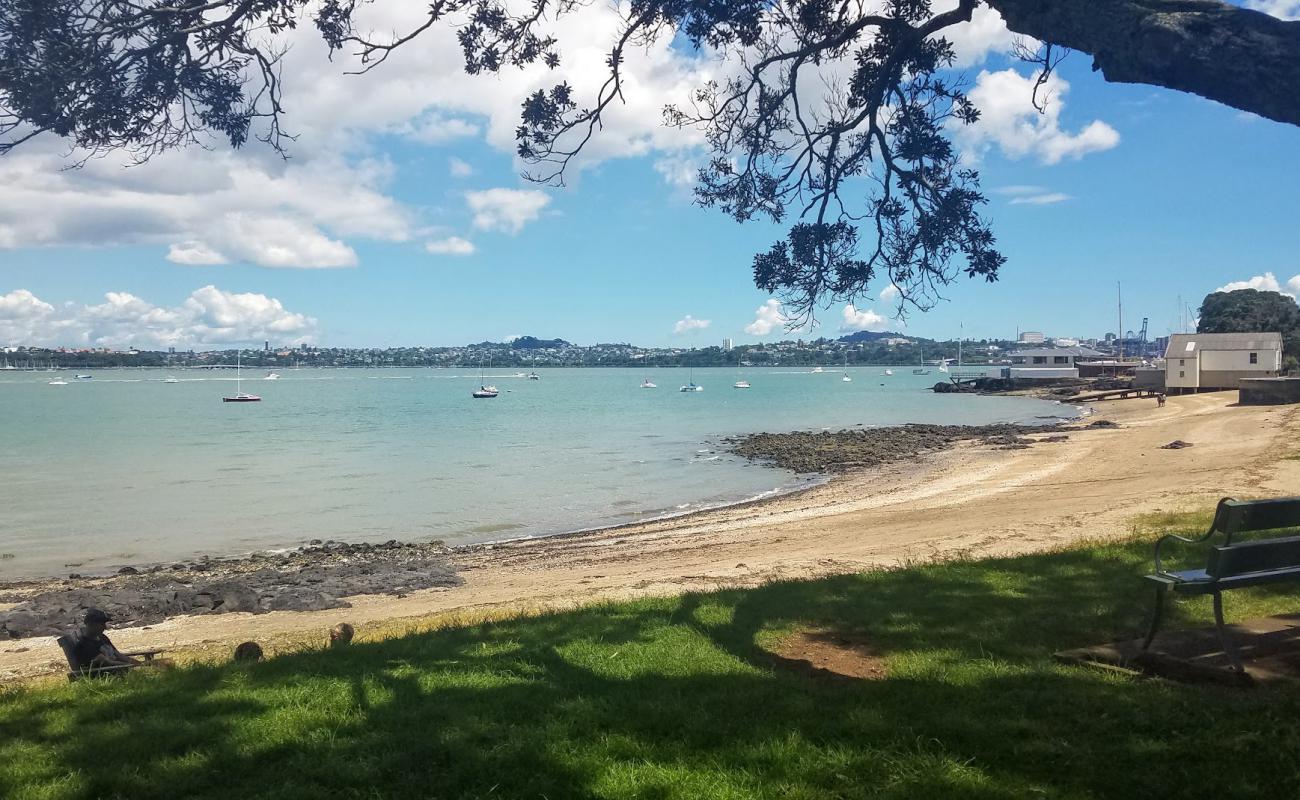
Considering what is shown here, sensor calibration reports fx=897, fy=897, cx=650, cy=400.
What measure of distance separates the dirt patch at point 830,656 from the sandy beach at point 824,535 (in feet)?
15.4

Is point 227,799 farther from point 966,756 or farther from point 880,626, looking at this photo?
point 880,626

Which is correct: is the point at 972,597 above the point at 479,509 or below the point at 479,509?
above

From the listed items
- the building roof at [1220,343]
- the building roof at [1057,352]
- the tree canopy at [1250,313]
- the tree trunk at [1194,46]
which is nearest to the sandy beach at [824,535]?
the tree trunk at [1194,46]

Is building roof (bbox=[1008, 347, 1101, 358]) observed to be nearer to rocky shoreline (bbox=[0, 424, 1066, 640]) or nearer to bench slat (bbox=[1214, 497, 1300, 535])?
rocky shoreline (bbox=[0, 424, 1066, 640])

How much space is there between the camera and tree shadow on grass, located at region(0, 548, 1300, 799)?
12.8 feet

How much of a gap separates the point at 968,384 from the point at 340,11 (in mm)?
115290

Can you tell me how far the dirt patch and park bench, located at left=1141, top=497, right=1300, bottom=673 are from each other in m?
1.62

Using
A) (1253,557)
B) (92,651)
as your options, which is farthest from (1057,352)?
(92,651)

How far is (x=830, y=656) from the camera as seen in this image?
607cm

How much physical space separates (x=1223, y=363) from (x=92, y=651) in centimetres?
7085

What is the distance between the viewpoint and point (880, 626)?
22.0ft

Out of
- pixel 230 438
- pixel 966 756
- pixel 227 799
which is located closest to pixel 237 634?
pixel 227 799

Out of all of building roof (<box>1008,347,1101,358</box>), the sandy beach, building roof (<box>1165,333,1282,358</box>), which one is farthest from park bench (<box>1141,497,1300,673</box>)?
building roof (<box>1008,347,1101,358</box>)

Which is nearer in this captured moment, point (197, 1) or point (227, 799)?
point (227, 799)
